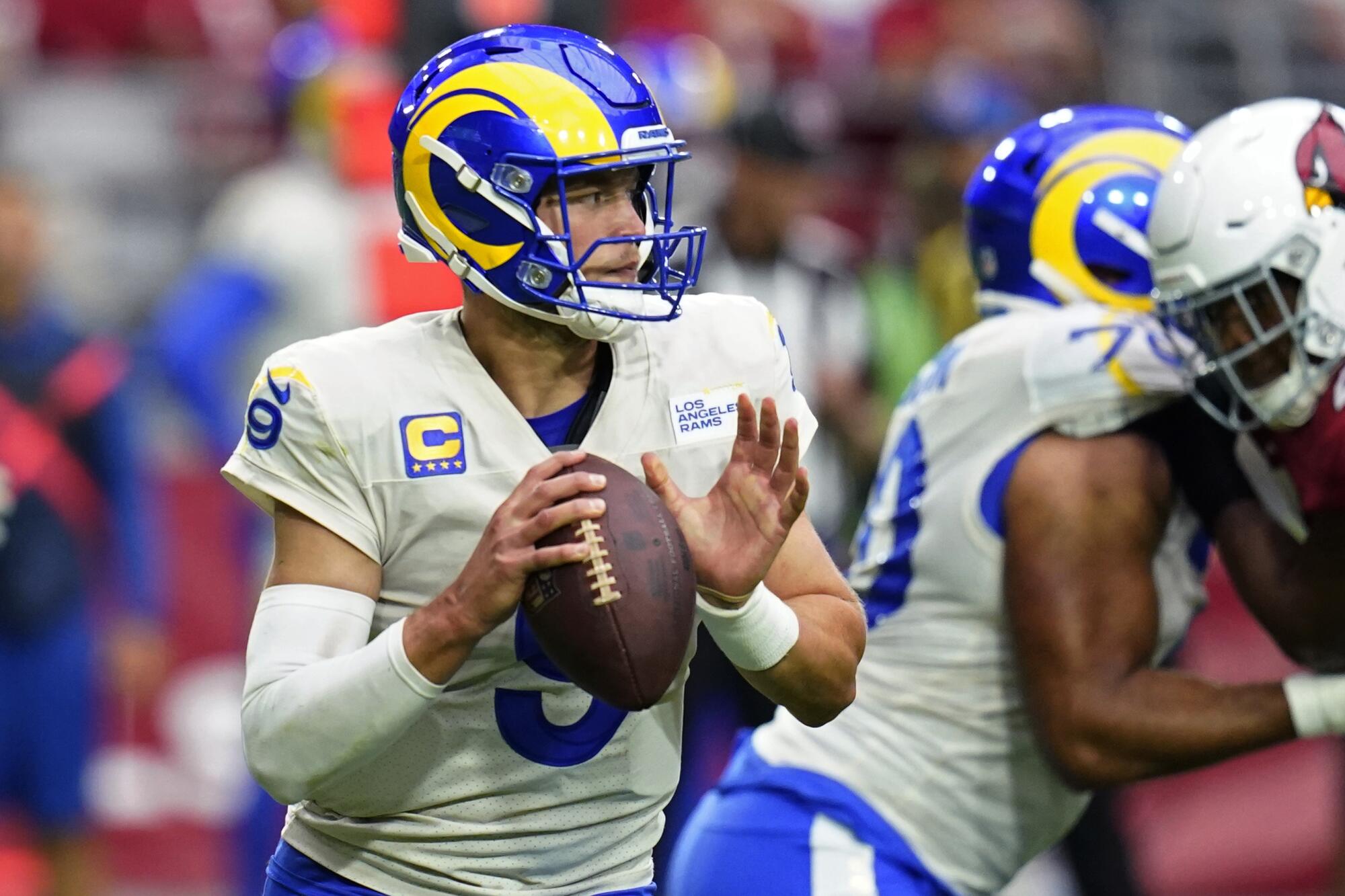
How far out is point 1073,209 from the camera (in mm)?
3004

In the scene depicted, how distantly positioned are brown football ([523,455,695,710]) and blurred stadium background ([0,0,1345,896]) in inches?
96.6

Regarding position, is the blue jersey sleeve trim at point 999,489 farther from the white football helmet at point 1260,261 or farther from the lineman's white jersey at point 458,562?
the lineman's white jersey at point 458,562

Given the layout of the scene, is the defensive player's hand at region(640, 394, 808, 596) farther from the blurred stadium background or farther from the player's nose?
the blurred stadium background

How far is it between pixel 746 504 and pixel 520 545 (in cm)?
31

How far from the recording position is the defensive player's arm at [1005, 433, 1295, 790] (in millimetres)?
2686

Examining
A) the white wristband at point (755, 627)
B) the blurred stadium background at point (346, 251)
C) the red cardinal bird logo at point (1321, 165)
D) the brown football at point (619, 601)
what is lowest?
the blurred stadium background at point (346, 251)

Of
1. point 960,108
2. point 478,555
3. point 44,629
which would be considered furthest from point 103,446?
point 478,555

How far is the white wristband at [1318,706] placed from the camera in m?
2.66

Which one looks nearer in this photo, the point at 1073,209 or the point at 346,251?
the point at 1073,209

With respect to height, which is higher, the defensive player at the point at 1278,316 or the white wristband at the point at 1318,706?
the defensive player at the point at 1278,316

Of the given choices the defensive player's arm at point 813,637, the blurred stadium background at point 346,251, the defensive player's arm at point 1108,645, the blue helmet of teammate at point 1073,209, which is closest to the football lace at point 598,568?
the defensive player's arm at point 813,637

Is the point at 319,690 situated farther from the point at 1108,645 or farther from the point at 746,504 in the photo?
the point at 1108,645

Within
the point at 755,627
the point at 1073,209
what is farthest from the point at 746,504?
the point at 1073,209

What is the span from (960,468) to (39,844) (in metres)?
3.42
